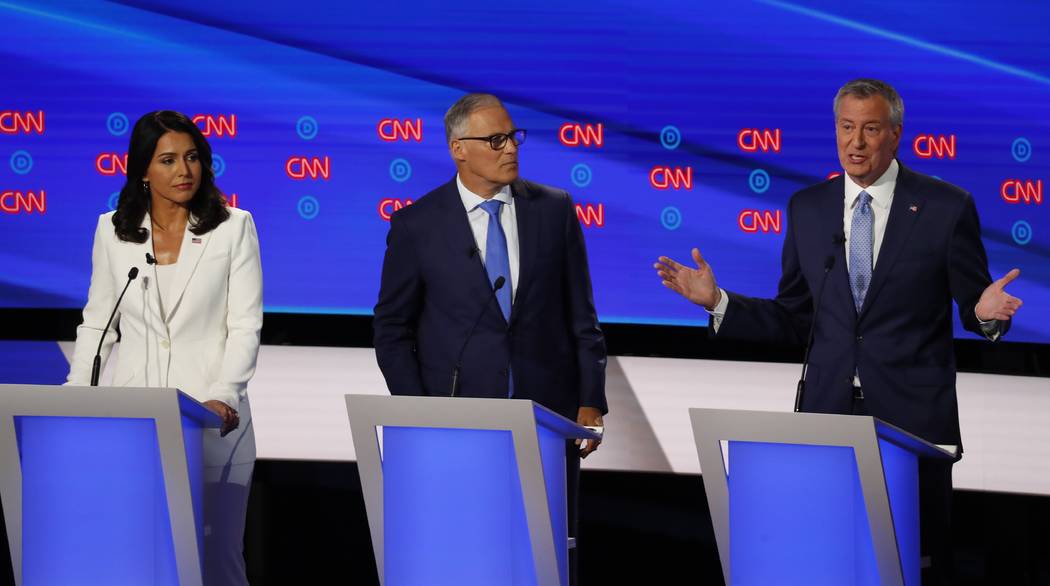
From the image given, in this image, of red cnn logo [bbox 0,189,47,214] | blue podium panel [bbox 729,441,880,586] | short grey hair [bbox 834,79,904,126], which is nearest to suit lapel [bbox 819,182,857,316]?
short grey hair [bbox 834,79,904,126]

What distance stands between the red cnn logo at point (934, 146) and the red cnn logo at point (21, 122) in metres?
3.32

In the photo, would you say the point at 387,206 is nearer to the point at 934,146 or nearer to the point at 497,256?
the point at 497,256

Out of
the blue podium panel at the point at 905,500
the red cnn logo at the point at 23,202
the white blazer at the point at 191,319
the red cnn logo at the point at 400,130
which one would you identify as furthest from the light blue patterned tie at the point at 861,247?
the red cnn logo at the point at 23,202

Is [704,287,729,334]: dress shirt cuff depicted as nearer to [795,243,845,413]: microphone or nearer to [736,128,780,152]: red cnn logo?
[795,243,845,413]: microphone

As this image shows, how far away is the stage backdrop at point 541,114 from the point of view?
16.3 feet

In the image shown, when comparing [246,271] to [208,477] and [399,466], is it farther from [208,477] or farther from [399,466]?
[399,466]

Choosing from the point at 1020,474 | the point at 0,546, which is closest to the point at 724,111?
the point at 1020,474

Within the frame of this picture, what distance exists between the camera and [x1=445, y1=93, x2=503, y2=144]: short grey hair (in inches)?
144


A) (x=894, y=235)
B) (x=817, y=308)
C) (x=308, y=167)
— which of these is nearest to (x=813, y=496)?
(x=817, y=308)

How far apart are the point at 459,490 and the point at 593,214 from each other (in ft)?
8.09

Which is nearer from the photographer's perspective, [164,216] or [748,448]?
[748,448]

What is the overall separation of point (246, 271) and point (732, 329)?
1.24m

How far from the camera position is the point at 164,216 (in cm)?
354

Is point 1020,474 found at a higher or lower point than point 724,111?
lower
